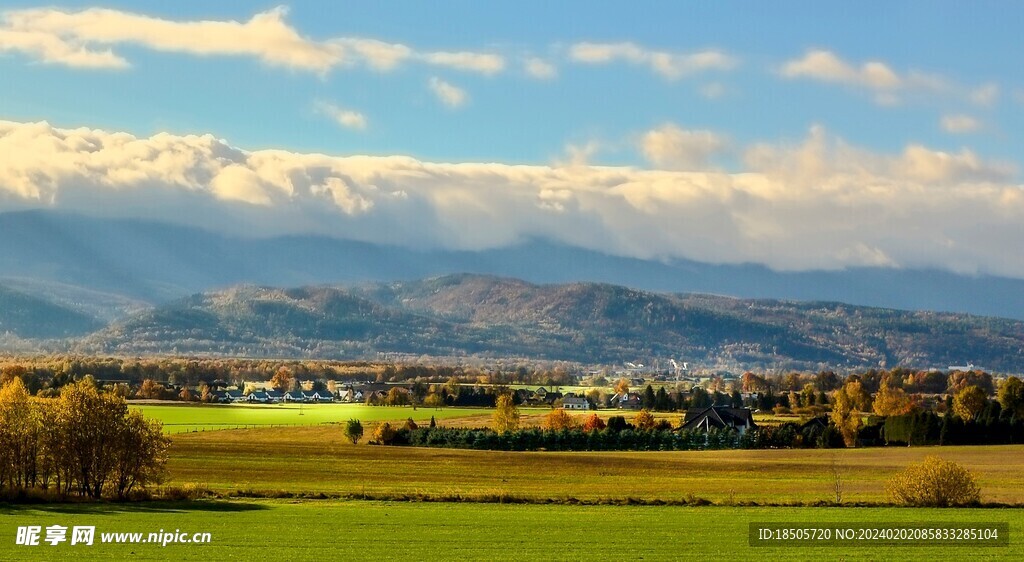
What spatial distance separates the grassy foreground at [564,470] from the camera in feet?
231

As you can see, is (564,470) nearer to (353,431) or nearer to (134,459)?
(353,431)

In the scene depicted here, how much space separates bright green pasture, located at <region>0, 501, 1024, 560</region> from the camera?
43.5m

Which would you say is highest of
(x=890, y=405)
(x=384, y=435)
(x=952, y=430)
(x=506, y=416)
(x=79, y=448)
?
(x=890, y=405)

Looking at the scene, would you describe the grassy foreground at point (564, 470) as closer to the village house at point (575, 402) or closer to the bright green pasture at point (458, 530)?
the bright green pasture at point (458, 530)

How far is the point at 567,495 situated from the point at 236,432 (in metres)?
58.4

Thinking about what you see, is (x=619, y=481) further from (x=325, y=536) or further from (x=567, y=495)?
(x=325, y=536)

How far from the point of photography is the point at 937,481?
199 ft

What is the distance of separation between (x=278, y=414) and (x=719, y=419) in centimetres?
5775

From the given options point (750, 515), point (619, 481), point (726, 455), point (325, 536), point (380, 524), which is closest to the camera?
point (325, 536)

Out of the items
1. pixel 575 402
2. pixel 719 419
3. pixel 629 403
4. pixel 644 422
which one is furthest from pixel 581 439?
pixel 629 403

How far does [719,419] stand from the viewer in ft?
409

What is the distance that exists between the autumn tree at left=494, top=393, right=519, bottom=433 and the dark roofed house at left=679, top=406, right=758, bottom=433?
52.1 feet

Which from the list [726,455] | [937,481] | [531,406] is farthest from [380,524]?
[531,406]

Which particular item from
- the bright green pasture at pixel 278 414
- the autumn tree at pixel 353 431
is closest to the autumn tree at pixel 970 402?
the bright green pasture at pixel 278 414
